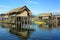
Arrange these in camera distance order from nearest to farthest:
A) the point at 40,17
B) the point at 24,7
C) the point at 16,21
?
1. the point at 24,7
2. the point at 16,21
3. the point at 40,17

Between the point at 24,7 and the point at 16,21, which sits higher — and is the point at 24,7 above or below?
above

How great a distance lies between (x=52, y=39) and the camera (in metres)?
21.1

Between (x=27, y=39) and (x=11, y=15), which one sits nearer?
(x=27, y=39)

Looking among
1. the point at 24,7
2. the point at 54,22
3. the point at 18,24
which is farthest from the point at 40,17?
the point at 24,7

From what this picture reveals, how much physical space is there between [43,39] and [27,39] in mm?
2081

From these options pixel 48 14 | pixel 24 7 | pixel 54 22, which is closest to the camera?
pixel 24 7

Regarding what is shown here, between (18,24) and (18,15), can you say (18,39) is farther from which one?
(18,24)

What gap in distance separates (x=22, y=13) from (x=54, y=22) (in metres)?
19.6

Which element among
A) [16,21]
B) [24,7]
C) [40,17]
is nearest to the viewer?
[24,7]

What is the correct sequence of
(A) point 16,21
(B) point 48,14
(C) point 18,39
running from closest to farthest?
(C) point 18,39
(A) point 16,21
(B) point 48,14

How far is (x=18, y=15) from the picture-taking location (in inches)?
1494

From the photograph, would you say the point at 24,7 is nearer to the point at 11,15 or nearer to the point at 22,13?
the point at 22,13

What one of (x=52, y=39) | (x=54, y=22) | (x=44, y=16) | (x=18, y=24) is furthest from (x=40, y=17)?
(x=52, y=39)

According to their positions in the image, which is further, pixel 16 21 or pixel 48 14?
pixel 48 14
